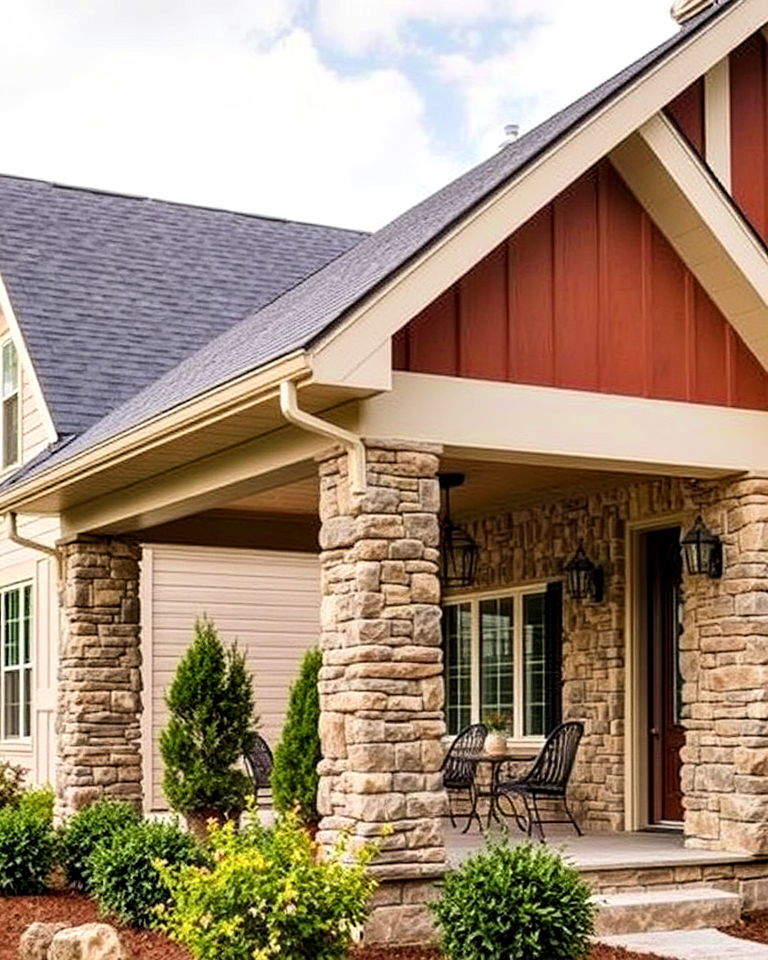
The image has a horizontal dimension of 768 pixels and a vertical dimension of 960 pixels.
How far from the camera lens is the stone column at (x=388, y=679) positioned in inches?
359

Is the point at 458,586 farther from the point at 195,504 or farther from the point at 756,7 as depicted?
the point at 756,7

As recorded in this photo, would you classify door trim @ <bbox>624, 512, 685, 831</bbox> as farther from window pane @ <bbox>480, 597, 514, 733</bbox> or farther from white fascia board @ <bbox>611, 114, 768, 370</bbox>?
white fascia board @ <bbox>611, 114, 768, 370</bbox>

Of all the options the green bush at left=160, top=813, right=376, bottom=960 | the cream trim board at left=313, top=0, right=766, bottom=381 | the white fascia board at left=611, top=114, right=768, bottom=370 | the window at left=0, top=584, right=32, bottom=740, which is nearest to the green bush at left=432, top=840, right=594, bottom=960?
the green bush at left=160, top=813, right=376, bottom=960

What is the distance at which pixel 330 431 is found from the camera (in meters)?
9.09

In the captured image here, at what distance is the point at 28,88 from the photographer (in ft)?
89.5

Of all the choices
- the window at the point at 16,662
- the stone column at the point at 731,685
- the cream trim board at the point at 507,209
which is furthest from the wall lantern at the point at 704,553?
the window at the point at 16,662

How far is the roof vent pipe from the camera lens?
43.4ft

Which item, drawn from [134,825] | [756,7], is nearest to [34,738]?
[134,825]

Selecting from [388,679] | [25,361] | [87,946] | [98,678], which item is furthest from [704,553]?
[25,361]

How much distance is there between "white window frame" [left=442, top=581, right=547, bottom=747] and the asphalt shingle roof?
10.2ft

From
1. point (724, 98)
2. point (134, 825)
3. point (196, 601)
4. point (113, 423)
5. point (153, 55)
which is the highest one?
point (153, 55)

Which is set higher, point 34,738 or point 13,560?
point 13,560

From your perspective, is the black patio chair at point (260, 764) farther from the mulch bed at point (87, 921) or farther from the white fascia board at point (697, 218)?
the white fascia board at point (697, 218)

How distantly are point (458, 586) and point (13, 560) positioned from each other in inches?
237
